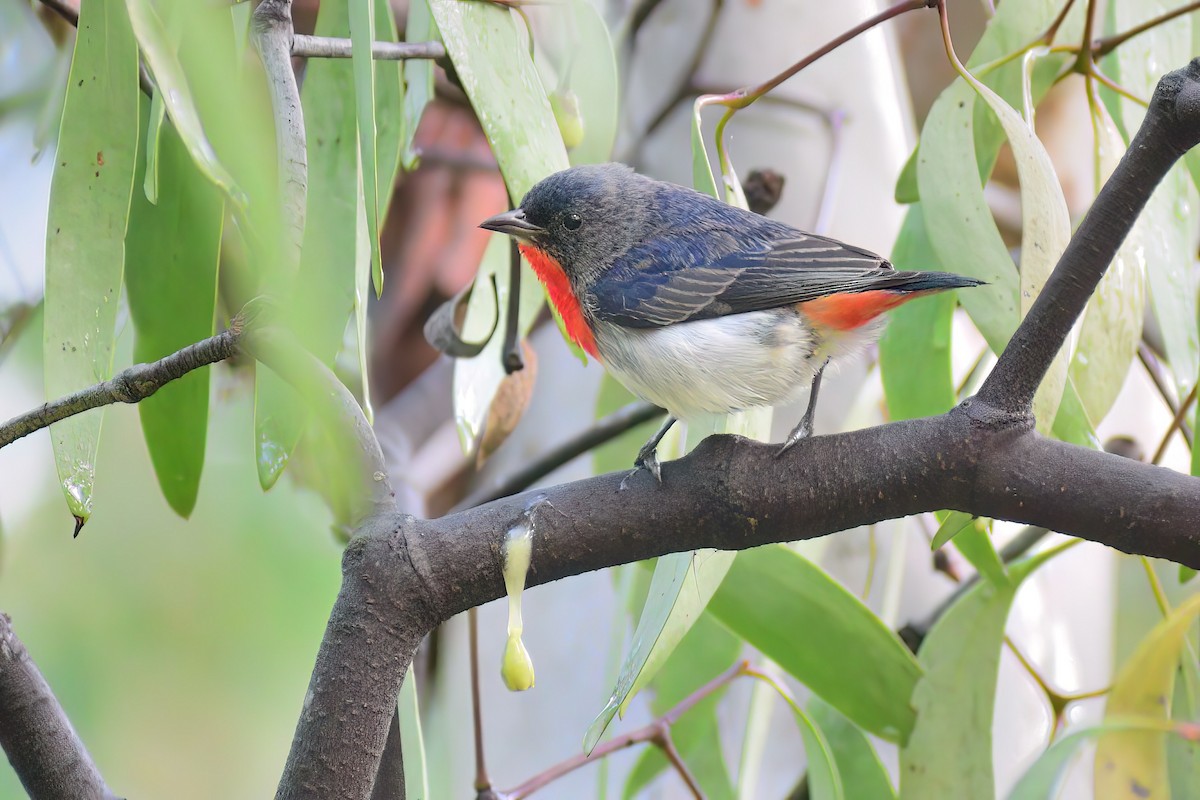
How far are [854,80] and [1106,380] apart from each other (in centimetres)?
128

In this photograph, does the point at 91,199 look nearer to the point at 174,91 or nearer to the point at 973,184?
the point at 174,91

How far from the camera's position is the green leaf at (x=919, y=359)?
114cm

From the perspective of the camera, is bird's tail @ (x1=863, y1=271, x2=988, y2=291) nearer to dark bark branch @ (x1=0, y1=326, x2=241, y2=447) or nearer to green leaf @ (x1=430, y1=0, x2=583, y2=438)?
green leaf @ (x1=430, y1=0, x2=583, y2=438)

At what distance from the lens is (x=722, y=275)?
1.15 m

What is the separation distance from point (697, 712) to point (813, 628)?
34 centimetres

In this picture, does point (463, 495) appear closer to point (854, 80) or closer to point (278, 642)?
point (278, 642)

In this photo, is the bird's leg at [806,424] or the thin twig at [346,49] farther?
the thin twig at [346,49]

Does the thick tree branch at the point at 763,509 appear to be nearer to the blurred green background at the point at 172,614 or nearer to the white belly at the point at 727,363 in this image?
the white belly at the point at 727,363

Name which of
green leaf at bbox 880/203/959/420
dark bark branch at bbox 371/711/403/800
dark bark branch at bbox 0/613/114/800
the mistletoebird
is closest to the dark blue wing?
the mistletoebird

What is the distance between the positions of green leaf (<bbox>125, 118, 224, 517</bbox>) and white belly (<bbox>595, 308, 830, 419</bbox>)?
0.45 metres

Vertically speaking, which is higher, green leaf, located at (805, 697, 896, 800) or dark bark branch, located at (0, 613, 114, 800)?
green leaf, located at (805, 697, 896, 800)

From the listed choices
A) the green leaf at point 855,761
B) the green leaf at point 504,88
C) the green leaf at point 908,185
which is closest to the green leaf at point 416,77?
the green leaf at point 504,88

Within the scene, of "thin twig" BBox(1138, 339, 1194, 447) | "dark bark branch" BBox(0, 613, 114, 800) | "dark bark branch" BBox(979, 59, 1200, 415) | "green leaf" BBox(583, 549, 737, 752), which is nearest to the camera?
"dark bark branch" BBox(979, 59, 1200, 415)

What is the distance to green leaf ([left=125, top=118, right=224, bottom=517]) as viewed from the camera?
106 cm
